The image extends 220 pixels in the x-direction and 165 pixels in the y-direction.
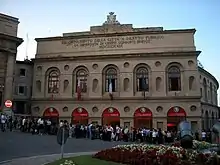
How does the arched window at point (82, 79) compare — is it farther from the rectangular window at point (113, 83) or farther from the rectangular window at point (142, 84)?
the rectangular window at point (142, 84)

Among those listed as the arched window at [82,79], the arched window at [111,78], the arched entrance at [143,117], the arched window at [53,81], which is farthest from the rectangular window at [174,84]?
the arched window at [53,81]

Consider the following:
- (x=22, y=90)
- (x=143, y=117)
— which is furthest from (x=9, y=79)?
(x=143, y=117)

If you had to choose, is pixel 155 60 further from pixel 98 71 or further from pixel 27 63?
pixel 27 63

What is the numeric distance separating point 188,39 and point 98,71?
555 inches

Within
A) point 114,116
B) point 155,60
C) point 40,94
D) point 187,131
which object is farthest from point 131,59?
point 187,131

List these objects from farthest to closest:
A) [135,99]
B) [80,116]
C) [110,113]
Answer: [80,116] → [110,113] → [135,99]

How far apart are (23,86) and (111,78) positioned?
15035 mm

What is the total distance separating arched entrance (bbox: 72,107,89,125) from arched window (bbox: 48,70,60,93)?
4.67 meters

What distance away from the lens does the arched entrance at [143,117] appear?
4416cm

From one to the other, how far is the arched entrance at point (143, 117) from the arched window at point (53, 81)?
1311cm

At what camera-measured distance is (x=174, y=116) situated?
4366 cm

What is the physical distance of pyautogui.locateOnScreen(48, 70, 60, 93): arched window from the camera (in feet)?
160

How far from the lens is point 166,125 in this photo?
43.3 m

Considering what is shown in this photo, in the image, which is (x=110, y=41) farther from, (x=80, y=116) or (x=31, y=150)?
(x=31, y=150)
